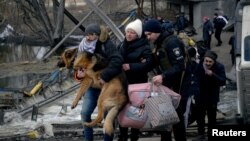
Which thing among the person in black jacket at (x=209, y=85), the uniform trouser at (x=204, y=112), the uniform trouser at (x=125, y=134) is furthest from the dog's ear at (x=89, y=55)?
the uniform trouser at (x=204, y=112)

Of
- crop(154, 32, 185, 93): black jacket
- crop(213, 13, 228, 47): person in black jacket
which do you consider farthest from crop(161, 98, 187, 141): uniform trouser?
crop(213, 13, 228, 47): person in black jacket

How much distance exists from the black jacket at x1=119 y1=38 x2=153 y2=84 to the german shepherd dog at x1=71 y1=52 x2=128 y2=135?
22 cm

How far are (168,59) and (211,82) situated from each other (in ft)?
6.04

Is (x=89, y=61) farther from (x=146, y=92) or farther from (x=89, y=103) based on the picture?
(x=146, y=92)

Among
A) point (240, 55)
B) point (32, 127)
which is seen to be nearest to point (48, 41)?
point (32, 127)

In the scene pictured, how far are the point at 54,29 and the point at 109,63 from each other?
2485 cm

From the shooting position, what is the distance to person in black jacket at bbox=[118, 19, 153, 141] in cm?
700

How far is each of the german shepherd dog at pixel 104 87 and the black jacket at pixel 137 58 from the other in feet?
0.71

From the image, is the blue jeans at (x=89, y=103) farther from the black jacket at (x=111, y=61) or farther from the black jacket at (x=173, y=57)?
the black jacket at (x=173, y=57)

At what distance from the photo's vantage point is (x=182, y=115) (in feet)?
22.3

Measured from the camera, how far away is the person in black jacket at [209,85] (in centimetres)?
819

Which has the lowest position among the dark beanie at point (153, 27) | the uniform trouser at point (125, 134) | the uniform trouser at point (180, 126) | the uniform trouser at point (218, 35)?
the uniform trouser at point (125, 134)

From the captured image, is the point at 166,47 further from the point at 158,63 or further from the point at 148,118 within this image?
the point at 148,118

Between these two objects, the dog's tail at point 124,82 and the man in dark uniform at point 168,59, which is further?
the dog's tail at point 124,82
